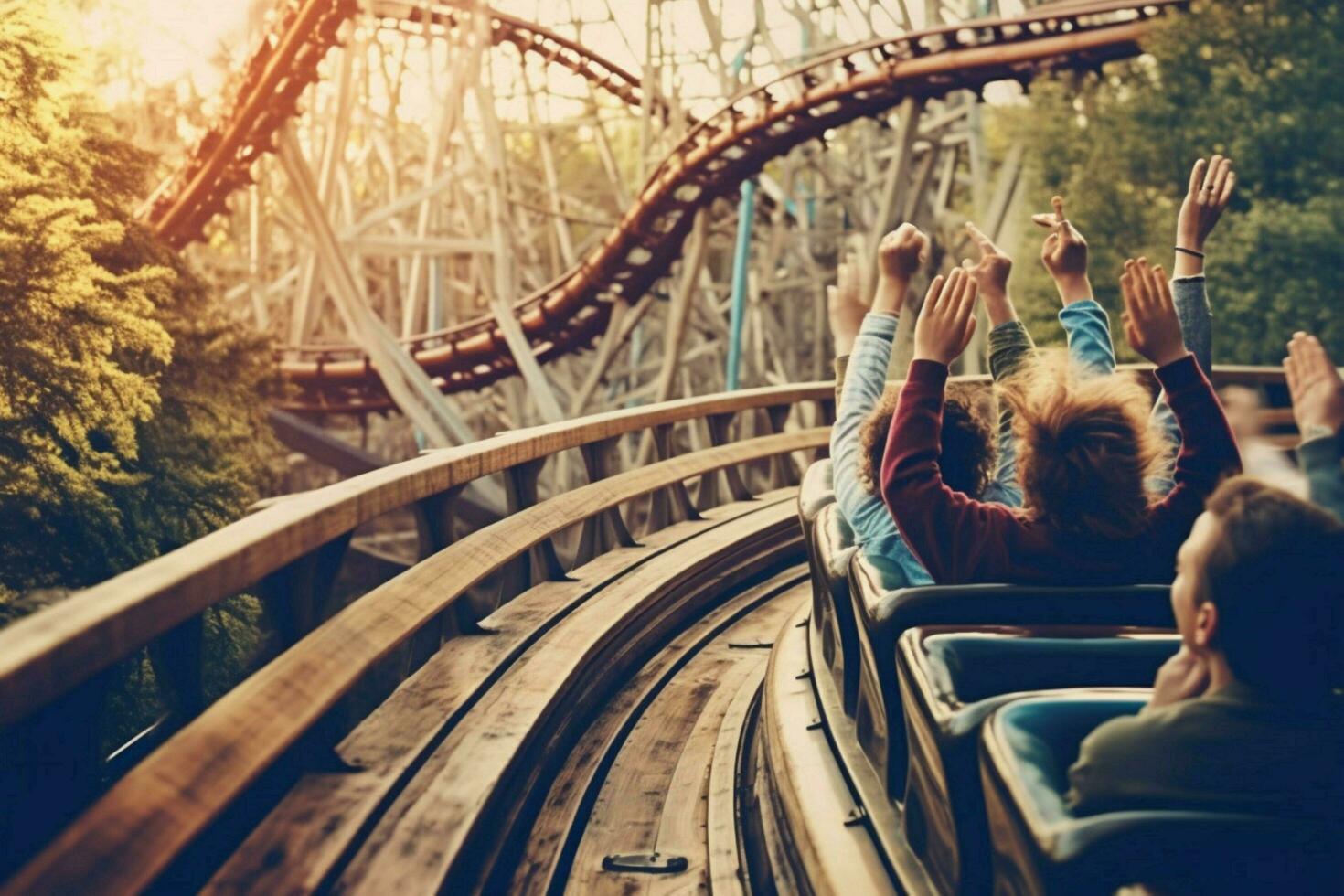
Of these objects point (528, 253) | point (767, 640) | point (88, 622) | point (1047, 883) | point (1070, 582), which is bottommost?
point (767, 640)

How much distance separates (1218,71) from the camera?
61.1ft

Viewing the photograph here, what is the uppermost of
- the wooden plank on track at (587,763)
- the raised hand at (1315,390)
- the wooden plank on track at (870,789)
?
the raised hand at (1315,390)

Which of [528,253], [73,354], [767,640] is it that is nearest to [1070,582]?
[767,640]

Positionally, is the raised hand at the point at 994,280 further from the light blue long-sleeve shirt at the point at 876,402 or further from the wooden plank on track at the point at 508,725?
the wooden plank on track at the point at 508,725

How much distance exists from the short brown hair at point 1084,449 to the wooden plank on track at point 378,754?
1.24 meters

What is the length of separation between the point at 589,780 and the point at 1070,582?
159 centimetres

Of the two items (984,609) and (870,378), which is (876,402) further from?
(984,609)

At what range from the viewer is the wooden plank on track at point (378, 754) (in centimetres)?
220

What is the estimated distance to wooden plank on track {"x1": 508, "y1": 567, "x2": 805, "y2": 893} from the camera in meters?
2.95

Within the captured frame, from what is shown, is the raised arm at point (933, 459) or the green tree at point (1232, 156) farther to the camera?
the green tree at point (1232, 156)

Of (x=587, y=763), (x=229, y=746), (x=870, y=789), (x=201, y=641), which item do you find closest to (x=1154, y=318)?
(x=870, y=789)

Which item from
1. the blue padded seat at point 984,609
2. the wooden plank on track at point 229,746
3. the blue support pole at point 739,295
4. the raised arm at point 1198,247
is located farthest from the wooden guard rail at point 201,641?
the blue support pole at point 739,295

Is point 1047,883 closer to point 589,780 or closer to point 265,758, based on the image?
point 265,758

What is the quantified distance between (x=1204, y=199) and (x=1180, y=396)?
Answer: 0.88 m
